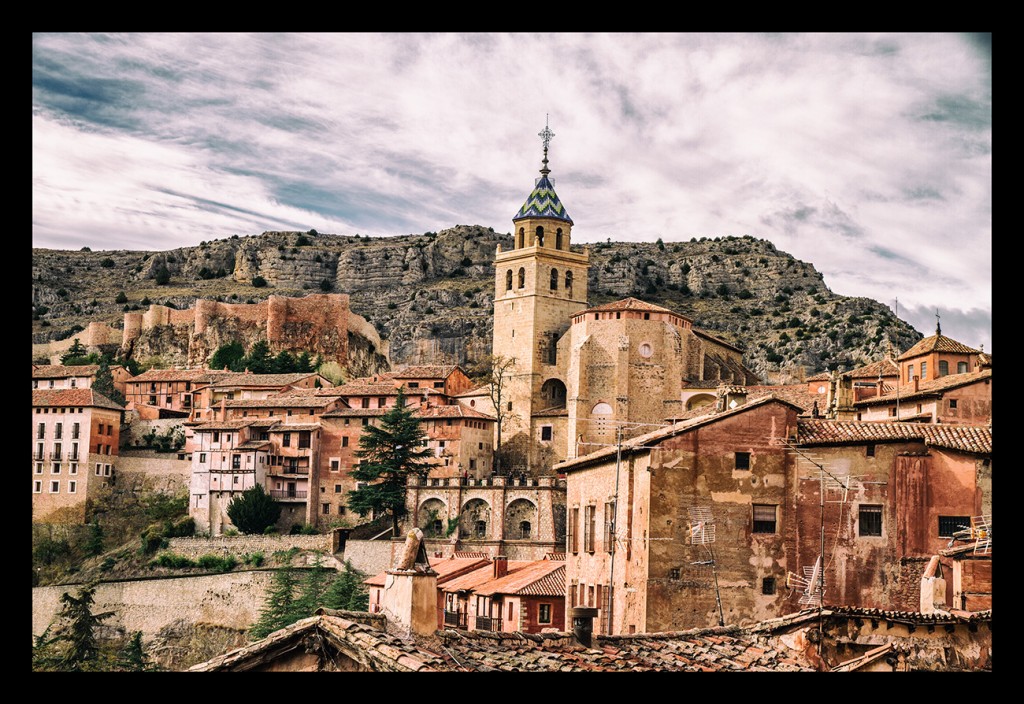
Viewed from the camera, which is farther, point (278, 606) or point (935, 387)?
point (278, 606)

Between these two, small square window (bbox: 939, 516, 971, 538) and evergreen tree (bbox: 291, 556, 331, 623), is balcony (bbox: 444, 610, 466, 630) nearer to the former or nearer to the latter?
evergreen tree (bbox: 291, 556, 331, 623)

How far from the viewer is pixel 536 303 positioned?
190ft

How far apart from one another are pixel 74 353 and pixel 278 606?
42.5 metres

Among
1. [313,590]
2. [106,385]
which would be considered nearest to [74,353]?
[106,385]

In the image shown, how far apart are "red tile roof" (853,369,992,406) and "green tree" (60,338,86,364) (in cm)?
5898

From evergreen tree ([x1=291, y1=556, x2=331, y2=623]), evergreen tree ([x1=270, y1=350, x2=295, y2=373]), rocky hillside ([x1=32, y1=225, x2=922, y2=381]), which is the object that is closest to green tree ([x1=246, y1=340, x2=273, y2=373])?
Answer: evergreen tree ([x1=270, y1=350, x2=295, y2=373])

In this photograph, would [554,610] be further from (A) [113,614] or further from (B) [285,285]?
(B) [285,285]

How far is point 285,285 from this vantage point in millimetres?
111688

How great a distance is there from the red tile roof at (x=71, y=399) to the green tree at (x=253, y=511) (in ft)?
30.6

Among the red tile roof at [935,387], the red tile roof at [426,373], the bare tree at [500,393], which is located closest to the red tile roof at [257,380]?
the red tile roof at [426,373]

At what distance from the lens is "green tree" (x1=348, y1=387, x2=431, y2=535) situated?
51.9 metres

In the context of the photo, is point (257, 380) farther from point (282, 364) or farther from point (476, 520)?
point (476, 520)
